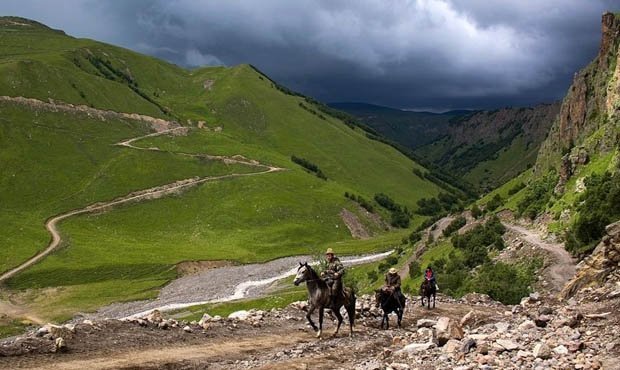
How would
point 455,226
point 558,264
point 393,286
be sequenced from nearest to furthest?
point 393,286
point 558,264
point 455,226

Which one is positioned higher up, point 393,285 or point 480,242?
point 393,285

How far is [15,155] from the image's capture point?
168m

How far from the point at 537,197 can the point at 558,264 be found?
3040 centimetres

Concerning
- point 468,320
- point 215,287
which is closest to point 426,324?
point 468,320

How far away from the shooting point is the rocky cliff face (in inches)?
3499

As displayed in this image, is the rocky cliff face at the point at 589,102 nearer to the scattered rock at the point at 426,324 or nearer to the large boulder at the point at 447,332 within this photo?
the scattered rock at the point at 426,324

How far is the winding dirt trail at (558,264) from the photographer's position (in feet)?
154

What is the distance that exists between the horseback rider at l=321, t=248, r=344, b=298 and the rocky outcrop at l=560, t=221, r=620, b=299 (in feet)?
50.2

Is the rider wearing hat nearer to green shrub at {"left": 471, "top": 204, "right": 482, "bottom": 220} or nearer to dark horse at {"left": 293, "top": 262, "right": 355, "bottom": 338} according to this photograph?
dark horse at {"left": 293, "top": 262, "right": 355, "bottom": 338}

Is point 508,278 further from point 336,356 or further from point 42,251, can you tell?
point 42,251

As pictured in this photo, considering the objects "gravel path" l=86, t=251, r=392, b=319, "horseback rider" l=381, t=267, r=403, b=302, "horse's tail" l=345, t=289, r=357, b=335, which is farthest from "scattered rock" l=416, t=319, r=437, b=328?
"gravel path" l=86, t=251, r=392, b=319

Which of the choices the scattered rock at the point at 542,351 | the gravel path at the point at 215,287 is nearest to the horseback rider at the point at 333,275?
the scattered rock at the point at 542,351

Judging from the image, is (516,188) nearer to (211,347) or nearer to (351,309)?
(351,309)

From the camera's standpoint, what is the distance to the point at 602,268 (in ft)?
108
